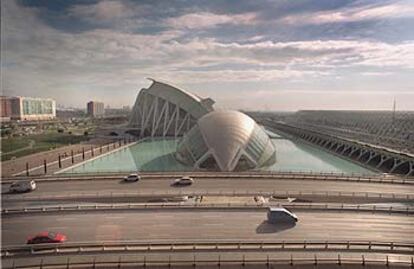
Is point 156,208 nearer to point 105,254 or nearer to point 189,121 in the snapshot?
point 105,254

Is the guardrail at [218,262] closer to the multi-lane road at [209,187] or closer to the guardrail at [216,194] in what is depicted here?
the guardrail at [216,194]

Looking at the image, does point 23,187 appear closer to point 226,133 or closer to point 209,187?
point 209,187

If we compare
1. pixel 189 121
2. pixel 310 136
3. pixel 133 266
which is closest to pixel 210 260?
pixel 133 266

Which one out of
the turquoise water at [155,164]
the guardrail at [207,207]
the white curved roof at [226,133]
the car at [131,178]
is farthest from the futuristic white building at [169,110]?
the guardrail at [207,207]

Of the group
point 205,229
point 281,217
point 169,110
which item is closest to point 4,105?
point 205,229

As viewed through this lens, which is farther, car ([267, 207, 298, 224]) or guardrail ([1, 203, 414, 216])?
guardrail ([1, 203, 414, 216])

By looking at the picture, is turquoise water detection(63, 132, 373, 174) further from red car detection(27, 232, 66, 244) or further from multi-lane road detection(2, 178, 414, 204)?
red car detection(27, 232, 66, 244)

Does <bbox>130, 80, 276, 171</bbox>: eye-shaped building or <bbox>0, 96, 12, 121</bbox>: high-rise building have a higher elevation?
<bbox>130, 80, 276, 171</bbox>: eye-shaped building

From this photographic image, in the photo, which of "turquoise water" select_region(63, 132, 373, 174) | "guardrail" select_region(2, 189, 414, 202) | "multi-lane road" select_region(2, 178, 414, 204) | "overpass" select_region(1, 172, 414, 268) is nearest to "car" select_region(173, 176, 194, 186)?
"multi-lane road" select_region(2, 178, 414, 204)
